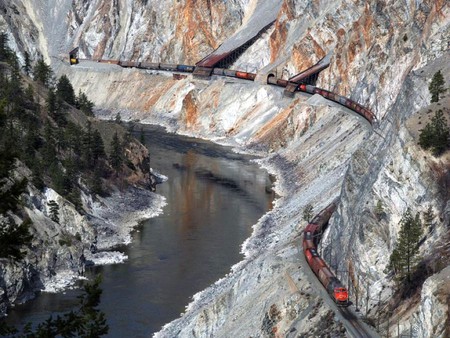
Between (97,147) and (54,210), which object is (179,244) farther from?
(97,147)

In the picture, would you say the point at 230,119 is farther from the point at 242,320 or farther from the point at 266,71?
the point at 242,320

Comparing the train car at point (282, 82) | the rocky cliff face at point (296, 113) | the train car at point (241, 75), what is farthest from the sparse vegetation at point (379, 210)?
the train car at point (241, 75)

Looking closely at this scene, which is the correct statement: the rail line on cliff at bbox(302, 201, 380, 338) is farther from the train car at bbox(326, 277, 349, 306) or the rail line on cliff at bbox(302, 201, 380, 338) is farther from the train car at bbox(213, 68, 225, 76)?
the train car at bbox(213, 68, 225, 76)

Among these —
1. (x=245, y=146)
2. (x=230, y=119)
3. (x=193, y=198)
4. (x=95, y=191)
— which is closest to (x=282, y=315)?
(x=95, y=191)

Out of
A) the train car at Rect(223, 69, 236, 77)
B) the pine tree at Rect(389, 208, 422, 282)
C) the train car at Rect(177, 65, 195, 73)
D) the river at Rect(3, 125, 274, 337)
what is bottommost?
Answer: the river at Rect(3, 125, 274, 337)

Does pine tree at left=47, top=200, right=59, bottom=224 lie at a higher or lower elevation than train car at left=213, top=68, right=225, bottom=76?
lower

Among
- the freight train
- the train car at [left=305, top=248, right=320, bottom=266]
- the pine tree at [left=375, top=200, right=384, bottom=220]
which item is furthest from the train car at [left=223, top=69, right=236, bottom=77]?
the pine tree at [left=375, top=200, right=384, bottom=220]

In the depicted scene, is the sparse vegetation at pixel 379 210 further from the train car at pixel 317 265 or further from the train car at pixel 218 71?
the train car at pixel 218 71
